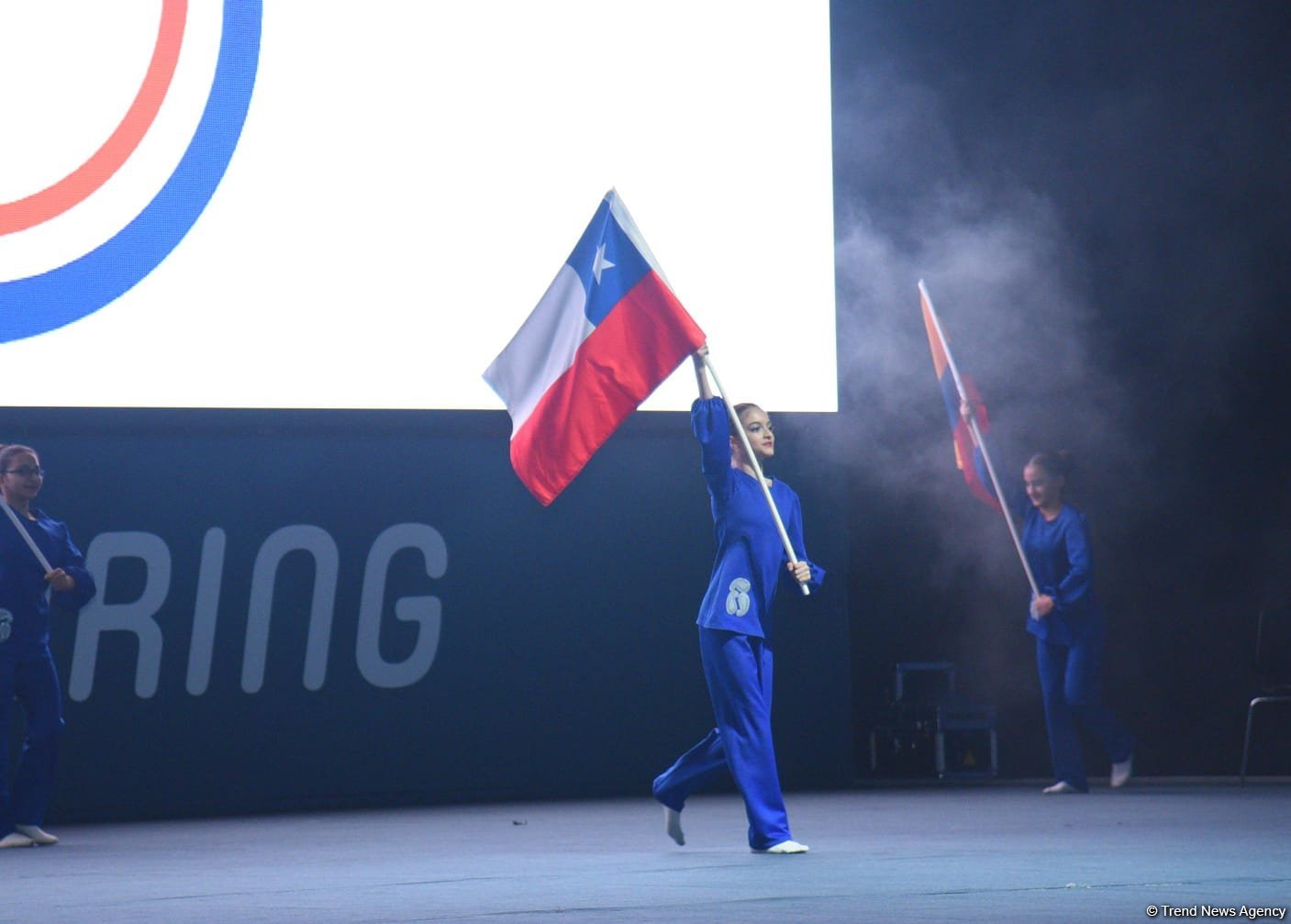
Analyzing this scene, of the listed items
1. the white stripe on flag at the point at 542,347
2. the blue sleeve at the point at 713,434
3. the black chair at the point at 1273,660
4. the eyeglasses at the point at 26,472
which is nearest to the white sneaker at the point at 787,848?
the blue sleeve at the point at 713,434

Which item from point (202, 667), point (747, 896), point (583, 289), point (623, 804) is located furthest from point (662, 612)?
point (747, 896)

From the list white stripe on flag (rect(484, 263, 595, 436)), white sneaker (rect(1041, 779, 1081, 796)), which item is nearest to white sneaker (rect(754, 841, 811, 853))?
white stripe on flag (rect(484, 263, 595, 436))

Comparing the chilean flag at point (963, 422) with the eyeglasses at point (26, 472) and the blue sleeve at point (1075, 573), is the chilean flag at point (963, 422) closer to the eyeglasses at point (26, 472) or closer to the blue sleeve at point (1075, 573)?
the blue sleeve at point (1075, 573)

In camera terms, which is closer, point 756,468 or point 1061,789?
point 756,468

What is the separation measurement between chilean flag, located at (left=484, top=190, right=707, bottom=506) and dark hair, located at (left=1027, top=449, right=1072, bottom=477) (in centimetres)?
358

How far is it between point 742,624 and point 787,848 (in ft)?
2.63

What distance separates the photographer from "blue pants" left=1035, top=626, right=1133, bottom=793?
9.96 metres

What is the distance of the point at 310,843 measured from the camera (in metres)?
7.80

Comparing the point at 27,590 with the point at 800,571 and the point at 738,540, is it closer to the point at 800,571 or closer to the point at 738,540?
the point at 738,540

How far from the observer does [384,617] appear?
32.2 feet

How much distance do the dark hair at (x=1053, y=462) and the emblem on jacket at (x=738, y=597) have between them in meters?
3.68

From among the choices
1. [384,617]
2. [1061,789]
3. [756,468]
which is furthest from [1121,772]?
[756,468]

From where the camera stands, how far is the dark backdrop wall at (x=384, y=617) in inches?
367

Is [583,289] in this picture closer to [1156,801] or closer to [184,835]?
[184,835]
